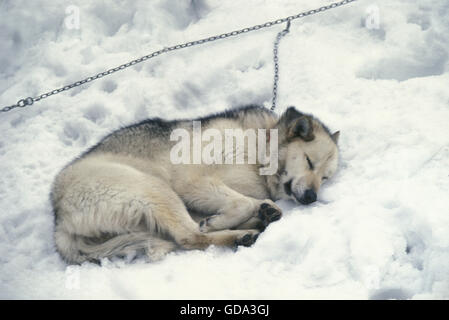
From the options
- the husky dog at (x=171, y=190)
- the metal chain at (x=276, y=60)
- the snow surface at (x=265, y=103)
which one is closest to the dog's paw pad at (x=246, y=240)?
the husky dog at (x=171, y=190)

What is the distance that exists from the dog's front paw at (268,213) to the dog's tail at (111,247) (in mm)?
916

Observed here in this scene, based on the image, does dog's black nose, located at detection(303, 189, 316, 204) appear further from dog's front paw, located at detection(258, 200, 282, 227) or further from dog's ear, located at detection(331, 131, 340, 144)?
dog's ear, located at detection(331, 131, 340, 144)

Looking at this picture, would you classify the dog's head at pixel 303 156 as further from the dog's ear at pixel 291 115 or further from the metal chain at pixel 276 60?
the metal chain at pixel 276 60

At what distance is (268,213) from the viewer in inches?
160

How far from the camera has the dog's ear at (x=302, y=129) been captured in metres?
4.46

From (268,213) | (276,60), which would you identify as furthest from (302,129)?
(276,60)

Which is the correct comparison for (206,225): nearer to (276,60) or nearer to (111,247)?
(111,247)

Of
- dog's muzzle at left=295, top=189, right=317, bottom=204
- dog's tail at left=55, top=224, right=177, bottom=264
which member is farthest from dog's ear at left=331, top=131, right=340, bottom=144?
dog's tail at left=55, top=224, right=177, bottom=264

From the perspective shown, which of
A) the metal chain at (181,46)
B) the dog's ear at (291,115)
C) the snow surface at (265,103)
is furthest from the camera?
the metal chain at (181,46)

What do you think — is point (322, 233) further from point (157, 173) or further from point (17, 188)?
point (17, 188)

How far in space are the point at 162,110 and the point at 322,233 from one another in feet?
10.7

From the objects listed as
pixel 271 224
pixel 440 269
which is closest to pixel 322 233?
pixel 271 224

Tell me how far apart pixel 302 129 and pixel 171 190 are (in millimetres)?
1582
